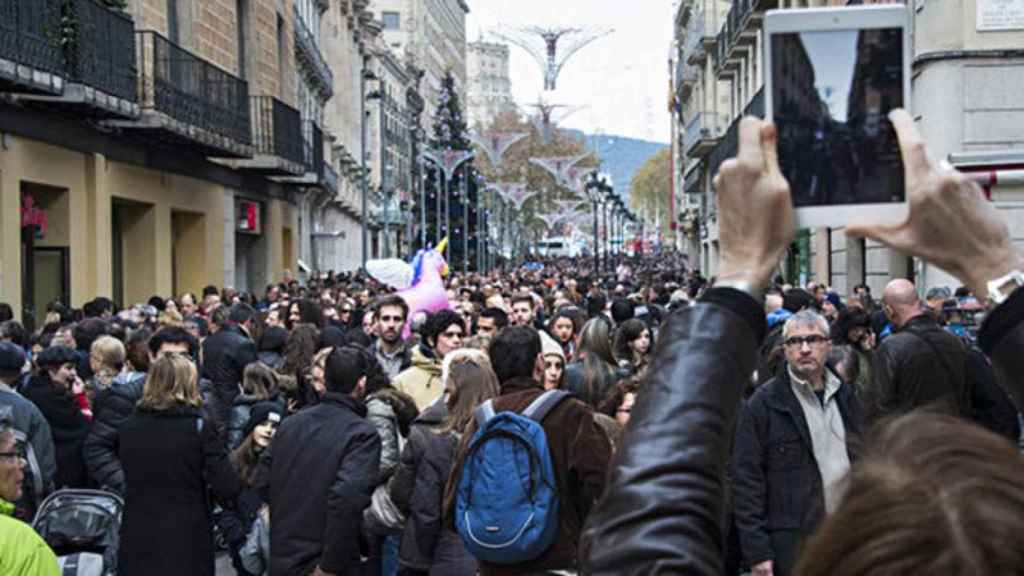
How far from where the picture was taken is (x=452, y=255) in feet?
284

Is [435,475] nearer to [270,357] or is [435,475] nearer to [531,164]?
[270,357]

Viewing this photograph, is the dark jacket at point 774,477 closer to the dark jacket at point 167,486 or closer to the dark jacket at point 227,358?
the dark jacket at point 167,486

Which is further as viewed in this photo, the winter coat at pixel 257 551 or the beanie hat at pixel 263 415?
the beanie hat at pixel 263 415

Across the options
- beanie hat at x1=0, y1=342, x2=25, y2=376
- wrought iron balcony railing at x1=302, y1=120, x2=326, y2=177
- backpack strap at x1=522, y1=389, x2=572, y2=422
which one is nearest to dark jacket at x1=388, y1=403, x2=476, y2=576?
backpack strap at x1=522, y1=389, x2=572, y2=422

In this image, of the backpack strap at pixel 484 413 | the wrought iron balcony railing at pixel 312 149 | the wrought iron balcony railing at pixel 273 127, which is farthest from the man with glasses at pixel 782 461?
the wrought iron balcony railing at pixel 312 149

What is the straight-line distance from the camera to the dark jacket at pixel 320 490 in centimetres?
741

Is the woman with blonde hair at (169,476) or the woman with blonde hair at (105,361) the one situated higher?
the woman with blonde hair at (105,361)

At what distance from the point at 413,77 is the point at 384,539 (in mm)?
91928

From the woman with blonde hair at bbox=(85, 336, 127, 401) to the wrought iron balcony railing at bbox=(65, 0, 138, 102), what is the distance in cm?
992

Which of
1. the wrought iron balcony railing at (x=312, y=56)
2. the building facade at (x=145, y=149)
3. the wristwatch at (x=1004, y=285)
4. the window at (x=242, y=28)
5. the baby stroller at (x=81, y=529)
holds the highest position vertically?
the wrought iron balcony railing at (x=312, y=56)

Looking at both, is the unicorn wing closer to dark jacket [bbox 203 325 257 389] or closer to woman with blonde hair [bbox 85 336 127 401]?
dark jacket [bbox 203 325 257 389]

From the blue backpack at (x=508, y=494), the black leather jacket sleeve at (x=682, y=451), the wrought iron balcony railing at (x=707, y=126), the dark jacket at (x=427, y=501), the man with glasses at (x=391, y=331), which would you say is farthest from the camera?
the wrought iron balcony railing at (x=707, y=126)

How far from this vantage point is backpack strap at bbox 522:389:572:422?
618 centimetres

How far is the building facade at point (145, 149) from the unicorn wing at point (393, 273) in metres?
3.91
